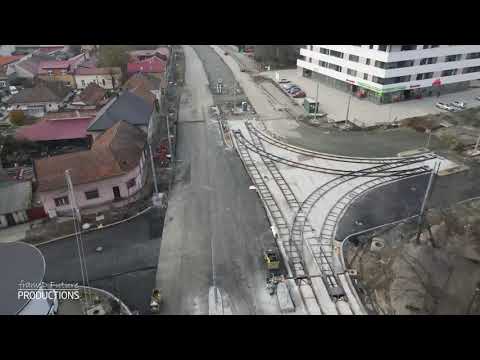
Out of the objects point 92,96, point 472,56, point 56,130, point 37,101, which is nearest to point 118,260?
point 56,130

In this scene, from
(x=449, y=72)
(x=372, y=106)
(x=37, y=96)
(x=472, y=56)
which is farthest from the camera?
(x=472, y=56)

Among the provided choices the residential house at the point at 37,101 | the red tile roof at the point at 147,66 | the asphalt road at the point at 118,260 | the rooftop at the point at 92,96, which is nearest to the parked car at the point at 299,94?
the red tile roof at the point at 147,66

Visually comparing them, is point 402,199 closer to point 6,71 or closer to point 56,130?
point 56,130

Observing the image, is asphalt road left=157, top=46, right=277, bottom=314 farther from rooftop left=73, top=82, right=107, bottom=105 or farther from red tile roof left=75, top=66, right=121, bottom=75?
red tile roof left=75, top=66, right=121, bottom=75

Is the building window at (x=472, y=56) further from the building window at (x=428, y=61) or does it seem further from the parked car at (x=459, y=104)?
the parked car at (x=459, y=104)

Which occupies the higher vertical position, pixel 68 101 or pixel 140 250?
pixel 68 101

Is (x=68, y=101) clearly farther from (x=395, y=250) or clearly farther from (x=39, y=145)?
(x=395, y=250)
